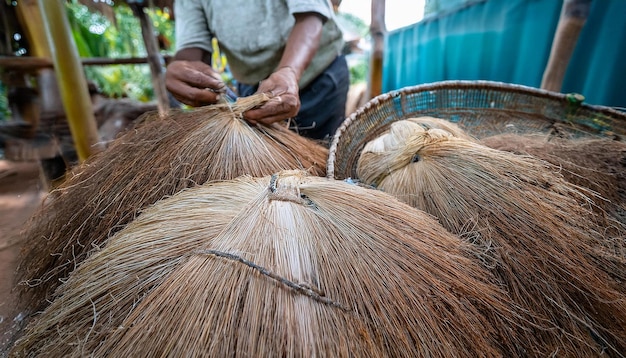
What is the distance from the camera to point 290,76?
117cm

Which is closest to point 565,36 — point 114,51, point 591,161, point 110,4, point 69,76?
point 591,161

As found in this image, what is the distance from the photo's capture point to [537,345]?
610 millimetres

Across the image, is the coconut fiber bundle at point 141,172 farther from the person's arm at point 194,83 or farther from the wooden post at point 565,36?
the wooden post at point 565,36

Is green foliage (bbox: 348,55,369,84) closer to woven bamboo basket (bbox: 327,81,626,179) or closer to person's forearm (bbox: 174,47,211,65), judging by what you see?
person's forearm (bbox: 174,47,211,65)

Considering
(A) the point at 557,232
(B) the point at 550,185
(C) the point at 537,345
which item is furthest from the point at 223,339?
(B) the point at 550,185

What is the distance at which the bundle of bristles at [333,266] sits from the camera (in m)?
0.53

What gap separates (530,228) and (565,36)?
129cm

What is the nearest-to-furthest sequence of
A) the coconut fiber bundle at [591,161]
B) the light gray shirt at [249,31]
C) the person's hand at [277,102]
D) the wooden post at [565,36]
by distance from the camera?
the coconut fiber bundle at [591,161] < the person's hand at [277,102] < the wooden post at [565,36] < the light gray shirt at [249,31]

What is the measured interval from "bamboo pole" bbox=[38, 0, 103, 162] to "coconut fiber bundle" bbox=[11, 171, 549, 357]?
1.55 m

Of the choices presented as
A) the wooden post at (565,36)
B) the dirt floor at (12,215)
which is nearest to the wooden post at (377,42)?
the wooden post at (565,36)

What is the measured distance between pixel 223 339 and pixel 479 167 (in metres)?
0.73

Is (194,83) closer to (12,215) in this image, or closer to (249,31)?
(249,31)

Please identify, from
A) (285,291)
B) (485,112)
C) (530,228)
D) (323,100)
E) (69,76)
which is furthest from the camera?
(69,76)

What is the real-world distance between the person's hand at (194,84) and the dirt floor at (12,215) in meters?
0.80
